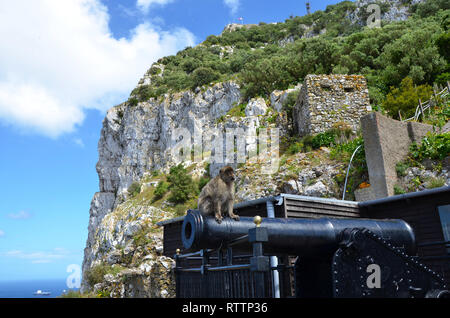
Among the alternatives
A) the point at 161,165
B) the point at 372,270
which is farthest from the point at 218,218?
the point at 161,165

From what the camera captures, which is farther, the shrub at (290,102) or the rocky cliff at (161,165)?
the shrub at (290,102)

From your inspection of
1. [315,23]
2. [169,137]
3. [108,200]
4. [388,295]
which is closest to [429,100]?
[388,295]

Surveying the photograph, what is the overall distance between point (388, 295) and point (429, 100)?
1898 centimetres

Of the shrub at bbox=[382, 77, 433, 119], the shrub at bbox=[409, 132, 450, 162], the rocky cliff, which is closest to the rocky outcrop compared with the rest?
the rocky cliff

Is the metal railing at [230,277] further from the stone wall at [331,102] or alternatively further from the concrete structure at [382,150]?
the stone wall at [331,102]

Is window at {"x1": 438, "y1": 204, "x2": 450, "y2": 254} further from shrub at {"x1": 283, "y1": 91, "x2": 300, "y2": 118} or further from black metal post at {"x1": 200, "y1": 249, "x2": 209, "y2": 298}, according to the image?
shrub at {"x1": 283, "y1": 91, "x2": 300, "y2": 118}

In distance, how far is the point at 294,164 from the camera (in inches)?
667

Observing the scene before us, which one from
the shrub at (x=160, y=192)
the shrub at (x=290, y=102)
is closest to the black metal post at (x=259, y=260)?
the shrub at (x=290, y=102)

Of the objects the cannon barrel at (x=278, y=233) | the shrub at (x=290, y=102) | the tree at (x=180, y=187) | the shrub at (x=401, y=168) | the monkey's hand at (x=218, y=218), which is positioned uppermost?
the shrub at (x=290, y=102)

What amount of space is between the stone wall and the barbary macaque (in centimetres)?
1557

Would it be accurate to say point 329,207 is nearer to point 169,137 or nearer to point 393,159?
point 393,159

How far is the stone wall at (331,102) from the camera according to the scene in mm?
19672

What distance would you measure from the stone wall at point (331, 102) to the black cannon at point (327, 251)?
15.6 m

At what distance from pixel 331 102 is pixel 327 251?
1732 centimetres
